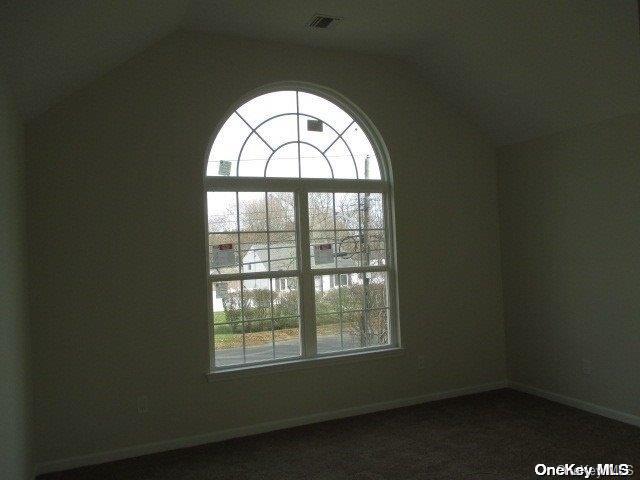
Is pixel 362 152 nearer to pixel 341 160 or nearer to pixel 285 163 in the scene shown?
pixel 341 160

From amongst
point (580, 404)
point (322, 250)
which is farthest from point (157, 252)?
point (580, 404)

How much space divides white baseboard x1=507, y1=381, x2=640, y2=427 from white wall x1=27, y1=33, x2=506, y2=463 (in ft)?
2.90

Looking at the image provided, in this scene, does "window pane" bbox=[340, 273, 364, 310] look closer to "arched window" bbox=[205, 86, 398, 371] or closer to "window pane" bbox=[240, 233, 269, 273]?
"arched window" bbox=[205, 86, 398, 371]

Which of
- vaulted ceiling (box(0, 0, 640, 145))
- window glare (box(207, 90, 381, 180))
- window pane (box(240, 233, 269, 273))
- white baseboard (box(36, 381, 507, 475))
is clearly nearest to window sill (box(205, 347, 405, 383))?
white baseboard (box(36, 381, 507, 475))

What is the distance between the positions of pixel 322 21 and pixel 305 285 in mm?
2112

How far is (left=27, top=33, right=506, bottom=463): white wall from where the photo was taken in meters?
3.46

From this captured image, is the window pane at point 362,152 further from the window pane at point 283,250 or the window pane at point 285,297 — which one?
the window pane at point 285,297

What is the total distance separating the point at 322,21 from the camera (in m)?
3.81

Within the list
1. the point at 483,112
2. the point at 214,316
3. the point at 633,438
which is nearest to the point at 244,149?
the point at 214,316

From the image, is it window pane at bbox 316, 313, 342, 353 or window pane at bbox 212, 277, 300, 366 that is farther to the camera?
window pane at bbox 316, 313, 342, 353

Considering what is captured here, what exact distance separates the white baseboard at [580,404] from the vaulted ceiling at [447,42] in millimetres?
2338

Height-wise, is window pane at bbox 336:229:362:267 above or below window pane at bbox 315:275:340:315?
above

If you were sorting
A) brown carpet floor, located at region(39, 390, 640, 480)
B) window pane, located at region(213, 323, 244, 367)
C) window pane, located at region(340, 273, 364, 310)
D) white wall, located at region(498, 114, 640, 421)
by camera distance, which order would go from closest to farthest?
brown carpet floor, located at region(39, 390, 640, 480) < white wall, located at region(498, 114, 640, 421) < window pane, located at region(213, 323, 244, 367) < window pane, located at region(340, 273, 364, 310)

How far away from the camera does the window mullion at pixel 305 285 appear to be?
425 centimetres
